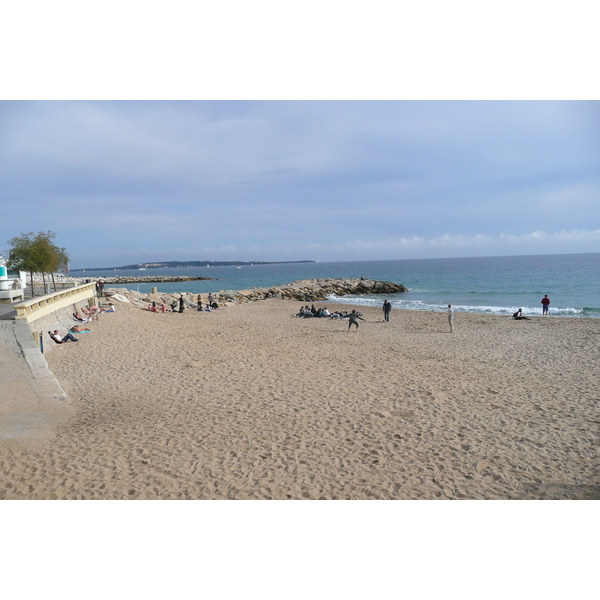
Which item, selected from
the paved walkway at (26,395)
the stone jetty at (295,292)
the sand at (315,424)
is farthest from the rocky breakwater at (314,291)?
the paved walkway at (26,395)

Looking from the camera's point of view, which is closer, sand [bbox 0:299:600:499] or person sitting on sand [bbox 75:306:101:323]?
sand [bbox 0:299:600:499]

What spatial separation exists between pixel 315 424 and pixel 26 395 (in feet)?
18.4

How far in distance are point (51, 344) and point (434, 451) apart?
41.4ft

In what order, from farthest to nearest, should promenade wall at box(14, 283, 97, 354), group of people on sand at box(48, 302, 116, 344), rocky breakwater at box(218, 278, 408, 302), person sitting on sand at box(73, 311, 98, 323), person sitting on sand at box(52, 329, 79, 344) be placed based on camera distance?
rocky breakwater at box(218, 278, 408, 302) < person sitting on sand at box(73, 311, 98, 323) < group of people on sand at box(48, 302, 116, 344) < person sitting on sand at box(52, 329, 79, 344) < promenade wall at box(14, 283, 97, 354)

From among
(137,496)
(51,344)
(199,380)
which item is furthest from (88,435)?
(51,344)

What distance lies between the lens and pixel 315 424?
6930mm

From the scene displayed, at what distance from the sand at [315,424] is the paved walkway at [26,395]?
0.34 metres

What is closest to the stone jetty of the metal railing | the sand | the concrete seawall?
the metal railing

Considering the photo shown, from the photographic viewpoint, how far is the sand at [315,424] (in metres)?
5.02

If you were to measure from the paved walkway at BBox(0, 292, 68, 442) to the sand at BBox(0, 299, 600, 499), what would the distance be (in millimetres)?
338

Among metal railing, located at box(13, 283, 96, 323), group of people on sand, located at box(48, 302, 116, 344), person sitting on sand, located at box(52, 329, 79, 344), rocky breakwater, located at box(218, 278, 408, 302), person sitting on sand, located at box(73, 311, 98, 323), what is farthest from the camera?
rocky breakwater, located at box(218, 278, 408, 302)

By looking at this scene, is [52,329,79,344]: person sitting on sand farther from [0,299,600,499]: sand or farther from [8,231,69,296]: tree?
[8,231,69,296]: tree

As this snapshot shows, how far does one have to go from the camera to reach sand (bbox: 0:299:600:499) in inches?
197

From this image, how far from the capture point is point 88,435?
21.2 ft
